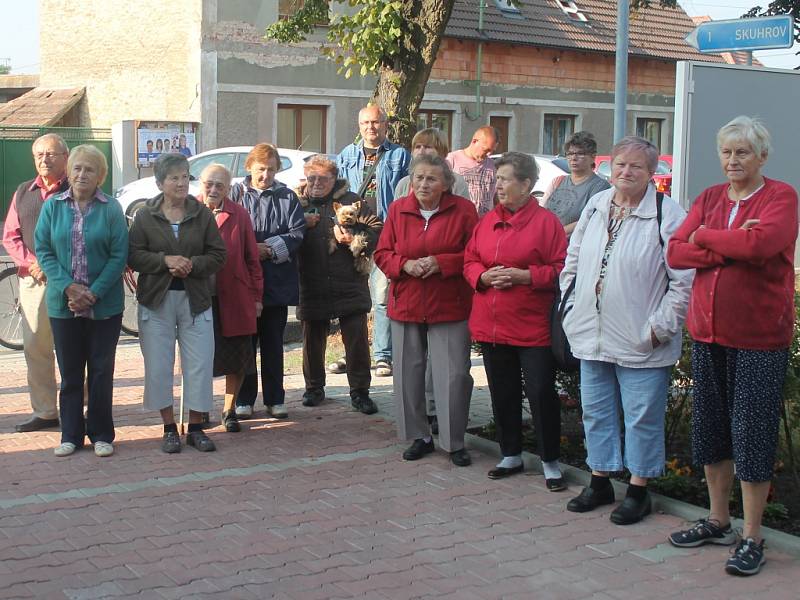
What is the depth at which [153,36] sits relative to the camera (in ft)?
84.9

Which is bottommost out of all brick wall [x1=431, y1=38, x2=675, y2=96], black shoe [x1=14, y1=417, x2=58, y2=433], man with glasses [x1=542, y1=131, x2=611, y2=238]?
black shoe [x1=14, y1=417, x2=58, y2=433]

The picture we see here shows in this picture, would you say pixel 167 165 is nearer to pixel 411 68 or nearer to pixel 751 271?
pixel 751 271

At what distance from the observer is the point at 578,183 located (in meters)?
7.95

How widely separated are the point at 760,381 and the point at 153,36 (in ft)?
75.5

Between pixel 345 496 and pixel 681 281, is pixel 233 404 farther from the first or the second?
pixel 681 281

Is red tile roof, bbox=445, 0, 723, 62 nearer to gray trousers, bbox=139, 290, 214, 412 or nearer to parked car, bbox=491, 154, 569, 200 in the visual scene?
parked car, bbox=491, 154, 569, 200

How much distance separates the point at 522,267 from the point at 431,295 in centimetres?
74

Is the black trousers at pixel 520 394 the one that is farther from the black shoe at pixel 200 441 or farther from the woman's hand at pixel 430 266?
the black shoe at pixel 200 441

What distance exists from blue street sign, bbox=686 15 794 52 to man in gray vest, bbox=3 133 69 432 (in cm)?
548

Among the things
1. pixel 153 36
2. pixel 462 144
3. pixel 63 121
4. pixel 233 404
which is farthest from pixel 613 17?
pixel 233 404

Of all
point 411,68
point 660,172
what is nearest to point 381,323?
point 411,68

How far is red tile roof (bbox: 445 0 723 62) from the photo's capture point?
28562 mm

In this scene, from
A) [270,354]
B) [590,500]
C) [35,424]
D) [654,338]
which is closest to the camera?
[654,338]

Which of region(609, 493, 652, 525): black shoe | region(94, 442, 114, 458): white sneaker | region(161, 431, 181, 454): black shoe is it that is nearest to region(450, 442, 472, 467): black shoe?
region(609, 493, 652, 525): black shoe
